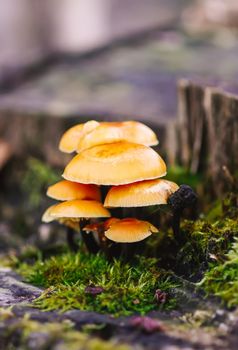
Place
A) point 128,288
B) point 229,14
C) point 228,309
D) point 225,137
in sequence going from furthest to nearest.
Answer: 1. point 229,14
2. point 225,137
3. point 128,288
4. point 228,309

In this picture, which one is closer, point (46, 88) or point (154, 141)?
point (154, 141)

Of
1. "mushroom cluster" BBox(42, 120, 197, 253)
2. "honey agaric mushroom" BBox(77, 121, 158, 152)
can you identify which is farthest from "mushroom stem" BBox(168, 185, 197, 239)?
"honey agaric mushroom" BBox(77, 121, 158, 152)

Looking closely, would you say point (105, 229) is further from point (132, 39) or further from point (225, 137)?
point (132, 39)

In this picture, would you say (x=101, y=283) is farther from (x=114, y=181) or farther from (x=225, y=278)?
(x=225, y=278)

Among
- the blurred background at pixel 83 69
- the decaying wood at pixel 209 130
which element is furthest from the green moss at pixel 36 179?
the decaying wood at pixel 209 130

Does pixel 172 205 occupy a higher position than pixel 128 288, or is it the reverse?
pixel 172 205

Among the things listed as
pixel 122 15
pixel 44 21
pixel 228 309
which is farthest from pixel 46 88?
pixel 228 309

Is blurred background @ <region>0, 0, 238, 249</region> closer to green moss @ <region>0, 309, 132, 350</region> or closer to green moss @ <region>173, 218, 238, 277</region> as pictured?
green moss @ <region>173, 218, 238, 277</region>
